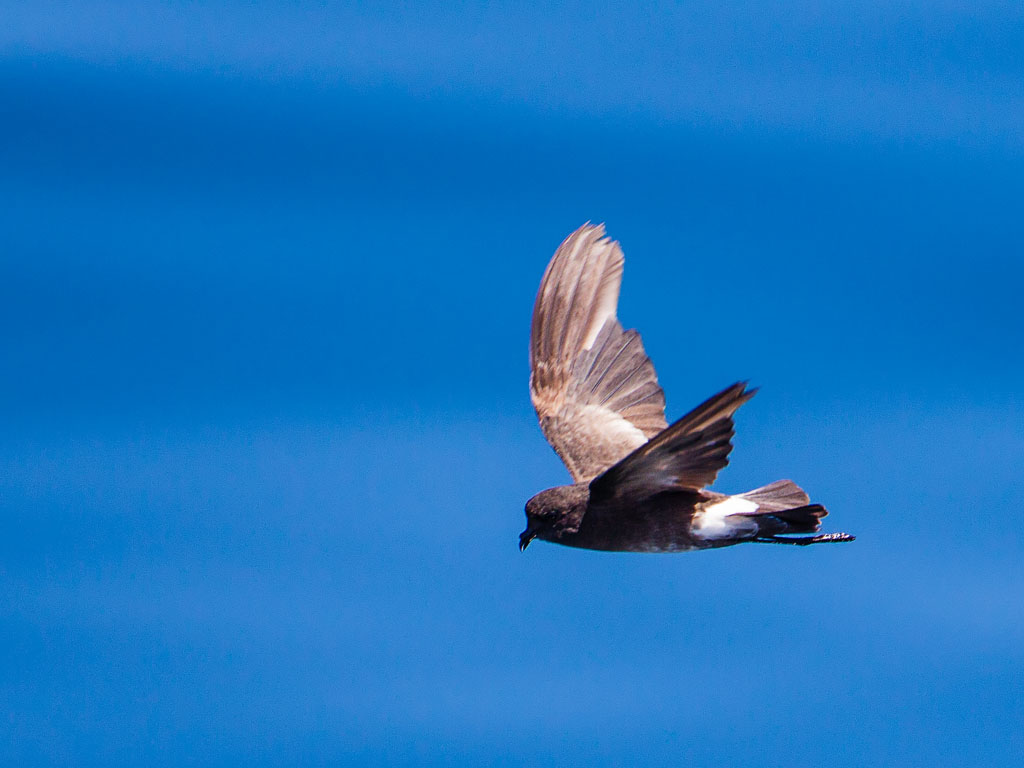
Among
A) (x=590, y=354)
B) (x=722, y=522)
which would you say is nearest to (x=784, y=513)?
(x=722, y=522)

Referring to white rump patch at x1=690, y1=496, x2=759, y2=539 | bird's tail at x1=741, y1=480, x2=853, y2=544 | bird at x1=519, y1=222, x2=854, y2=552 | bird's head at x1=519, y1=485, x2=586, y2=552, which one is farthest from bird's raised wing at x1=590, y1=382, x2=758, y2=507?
bird's tail at x1=741, y1=480, x2=853, y2=544

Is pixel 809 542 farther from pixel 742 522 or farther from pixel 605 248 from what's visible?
pixel 605 248

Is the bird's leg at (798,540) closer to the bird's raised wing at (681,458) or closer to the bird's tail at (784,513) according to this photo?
the bird's tail at (784,513)

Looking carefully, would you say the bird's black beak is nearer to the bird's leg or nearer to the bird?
the bird

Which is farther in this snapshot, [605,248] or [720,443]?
[605,248]

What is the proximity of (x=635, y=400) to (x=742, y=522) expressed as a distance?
43.4 inches

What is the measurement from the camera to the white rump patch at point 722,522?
5551mm

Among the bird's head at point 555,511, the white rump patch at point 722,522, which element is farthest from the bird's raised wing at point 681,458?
the white rump patch at point 722,522

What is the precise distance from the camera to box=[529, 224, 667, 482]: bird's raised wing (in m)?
6.46

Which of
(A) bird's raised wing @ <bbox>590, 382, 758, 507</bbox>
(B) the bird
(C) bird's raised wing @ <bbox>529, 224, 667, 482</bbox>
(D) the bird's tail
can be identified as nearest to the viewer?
(A) bird's raised wing @ <bbox>590, 382, 758, 507</bbox>

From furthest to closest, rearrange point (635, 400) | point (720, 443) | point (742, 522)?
1. point (635, 400)
2. point (742, 522)
3. point (720, 443)

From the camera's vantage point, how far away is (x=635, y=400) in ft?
21.2


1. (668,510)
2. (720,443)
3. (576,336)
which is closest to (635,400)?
(576,336)

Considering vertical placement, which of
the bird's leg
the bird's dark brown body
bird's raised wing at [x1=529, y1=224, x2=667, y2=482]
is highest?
bird's raised wing at [x1=529, y1=224, x2=667, y2=482]
